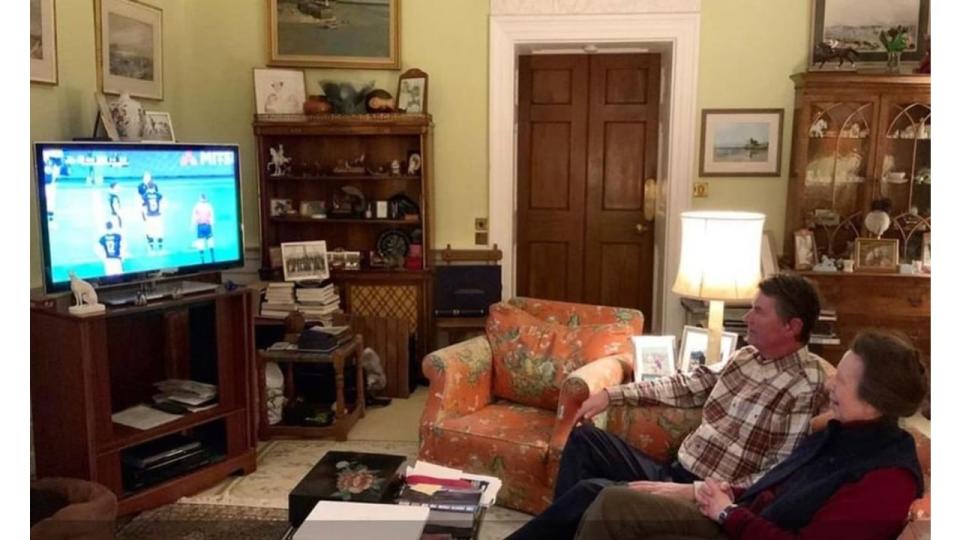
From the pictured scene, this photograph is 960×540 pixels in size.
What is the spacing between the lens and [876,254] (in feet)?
14.0

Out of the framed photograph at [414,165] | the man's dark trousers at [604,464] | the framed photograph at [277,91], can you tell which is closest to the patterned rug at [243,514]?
the man's dark trousers at [604,464]

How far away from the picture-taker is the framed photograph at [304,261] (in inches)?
170

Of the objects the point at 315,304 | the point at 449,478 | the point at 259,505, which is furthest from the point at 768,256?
the point at 259,505

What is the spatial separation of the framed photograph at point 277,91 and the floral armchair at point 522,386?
6.58 feet

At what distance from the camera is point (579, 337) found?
3279 millimetres

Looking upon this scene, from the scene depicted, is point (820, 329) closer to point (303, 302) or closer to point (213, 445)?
point (303, 302)

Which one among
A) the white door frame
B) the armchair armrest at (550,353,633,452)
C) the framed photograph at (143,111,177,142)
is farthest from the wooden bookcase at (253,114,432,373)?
the armchair armrest at (550,353,633,452)

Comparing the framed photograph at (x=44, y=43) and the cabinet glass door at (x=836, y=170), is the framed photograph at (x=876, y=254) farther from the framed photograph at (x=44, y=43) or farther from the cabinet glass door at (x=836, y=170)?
the framed photograph at (x=44, y=43)

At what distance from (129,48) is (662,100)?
309 centimetres

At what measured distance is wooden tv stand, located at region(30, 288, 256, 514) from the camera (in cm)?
281

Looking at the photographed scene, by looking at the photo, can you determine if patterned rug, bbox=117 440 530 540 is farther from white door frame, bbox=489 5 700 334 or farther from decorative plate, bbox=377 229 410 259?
white door frame, bbox=489 5 700 334

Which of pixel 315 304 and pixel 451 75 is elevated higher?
pixel 451 75

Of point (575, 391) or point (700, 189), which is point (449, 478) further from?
point (700, 189)

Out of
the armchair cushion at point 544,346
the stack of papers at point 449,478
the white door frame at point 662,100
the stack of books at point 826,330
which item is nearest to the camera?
the stack of papers at point 449,478
